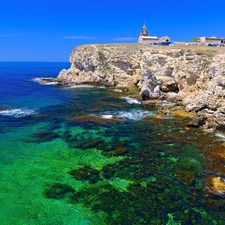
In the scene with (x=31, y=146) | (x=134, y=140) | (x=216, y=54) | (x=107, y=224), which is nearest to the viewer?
(x=107, y=224)

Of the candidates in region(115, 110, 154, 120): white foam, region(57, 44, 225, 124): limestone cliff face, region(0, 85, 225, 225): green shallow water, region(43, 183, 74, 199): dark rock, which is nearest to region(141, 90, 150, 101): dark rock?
region(57, 44, 225, 124): limestone cliff face

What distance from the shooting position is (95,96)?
56.3 m

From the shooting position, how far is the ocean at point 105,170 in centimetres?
1642

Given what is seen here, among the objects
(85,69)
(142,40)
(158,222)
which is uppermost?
(142,40)

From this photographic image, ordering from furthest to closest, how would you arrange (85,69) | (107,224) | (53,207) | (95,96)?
(85,69)
(95,96)
(53,207)
(107,224)

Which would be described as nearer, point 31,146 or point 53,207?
point 53,207

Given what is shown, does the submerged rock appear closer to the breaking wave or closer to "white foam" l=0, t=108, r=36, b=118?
the breaking wave

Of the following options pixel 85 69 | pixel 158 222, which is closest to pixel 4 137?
pixel 158 222

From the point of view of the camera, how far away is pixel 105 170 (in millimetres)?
21922

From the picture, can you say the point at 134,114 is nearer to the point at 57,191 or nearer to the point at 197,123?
the point at 197,123

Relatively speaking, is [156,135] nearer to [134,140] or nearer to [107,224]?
[134,140]

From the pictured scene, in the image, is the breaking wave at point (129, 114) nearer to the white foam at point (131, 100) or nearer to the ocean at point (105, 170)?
the ocean at point (105, 170)

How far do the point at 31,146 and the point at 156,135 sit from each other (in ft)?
49.4

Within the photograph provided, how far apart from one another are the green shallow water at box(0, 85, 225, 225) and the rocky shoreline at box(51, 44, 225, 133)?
5471 millimetres
